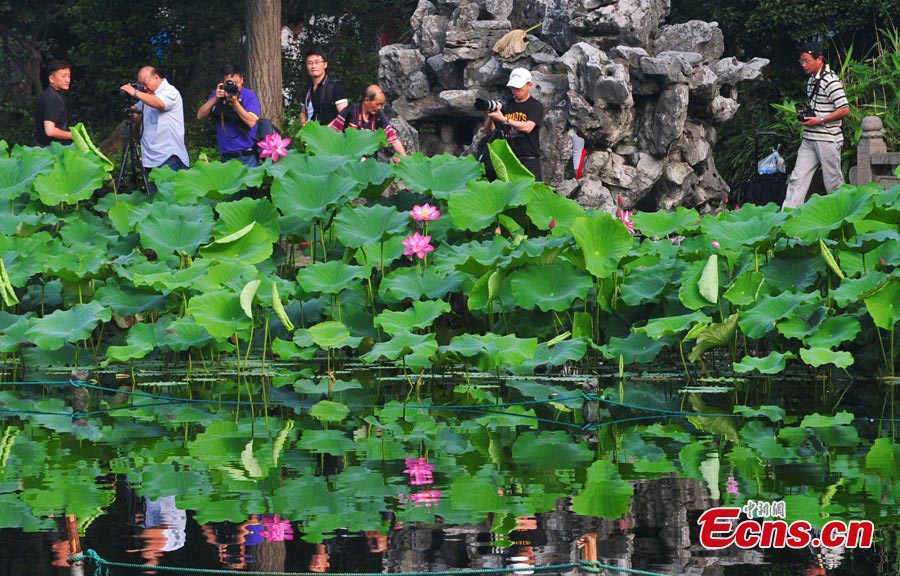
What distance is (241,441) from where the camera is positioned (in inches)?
210

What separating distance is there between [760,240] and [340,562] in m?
3.90

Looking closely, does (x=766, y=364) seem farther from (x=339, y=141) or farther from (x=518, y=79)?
(x=518, y=79)

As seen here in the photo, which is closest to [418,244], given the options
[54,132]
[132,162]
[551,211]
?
[551,211]

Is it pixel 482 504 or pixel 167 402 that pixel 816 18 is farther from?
pixel 482 504

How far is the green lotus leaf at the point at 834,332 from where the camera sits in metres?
6.19

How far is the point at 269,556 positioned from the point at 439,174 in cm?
445

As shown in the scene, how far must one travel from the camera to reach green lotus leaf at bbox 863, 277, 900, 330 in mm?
6184

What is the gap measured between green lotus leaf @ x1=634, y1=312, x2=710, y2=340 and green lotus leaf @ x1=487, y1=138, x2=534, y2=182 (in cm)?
167

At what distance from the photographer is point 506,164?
8016 millimetres

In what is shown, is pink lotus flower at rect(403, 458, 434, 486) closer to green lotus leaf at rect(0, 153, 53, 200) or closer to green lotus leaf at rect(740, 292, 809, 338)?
green lotus leaf at rect(740, 292, 809, 338)

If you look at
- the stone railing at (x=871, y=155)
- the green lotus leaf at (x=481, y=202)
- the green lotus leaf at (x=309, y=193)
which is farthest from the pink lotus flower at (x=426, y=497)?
the stone railing at (x=871, y=155)

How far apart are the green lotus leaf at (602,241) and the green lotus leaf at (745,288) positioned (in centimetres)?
60

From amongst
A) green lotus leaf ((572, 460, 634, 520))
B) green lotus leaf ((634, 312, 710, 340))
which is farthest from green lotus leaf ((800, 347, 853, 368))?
green lotus leaf ((572, 460, 634, 520))

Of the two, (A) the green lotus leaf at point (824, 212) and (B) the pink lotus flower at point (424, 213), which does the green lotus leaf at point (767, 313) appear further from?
(B) the pink lotus flower at point (424, 213)
